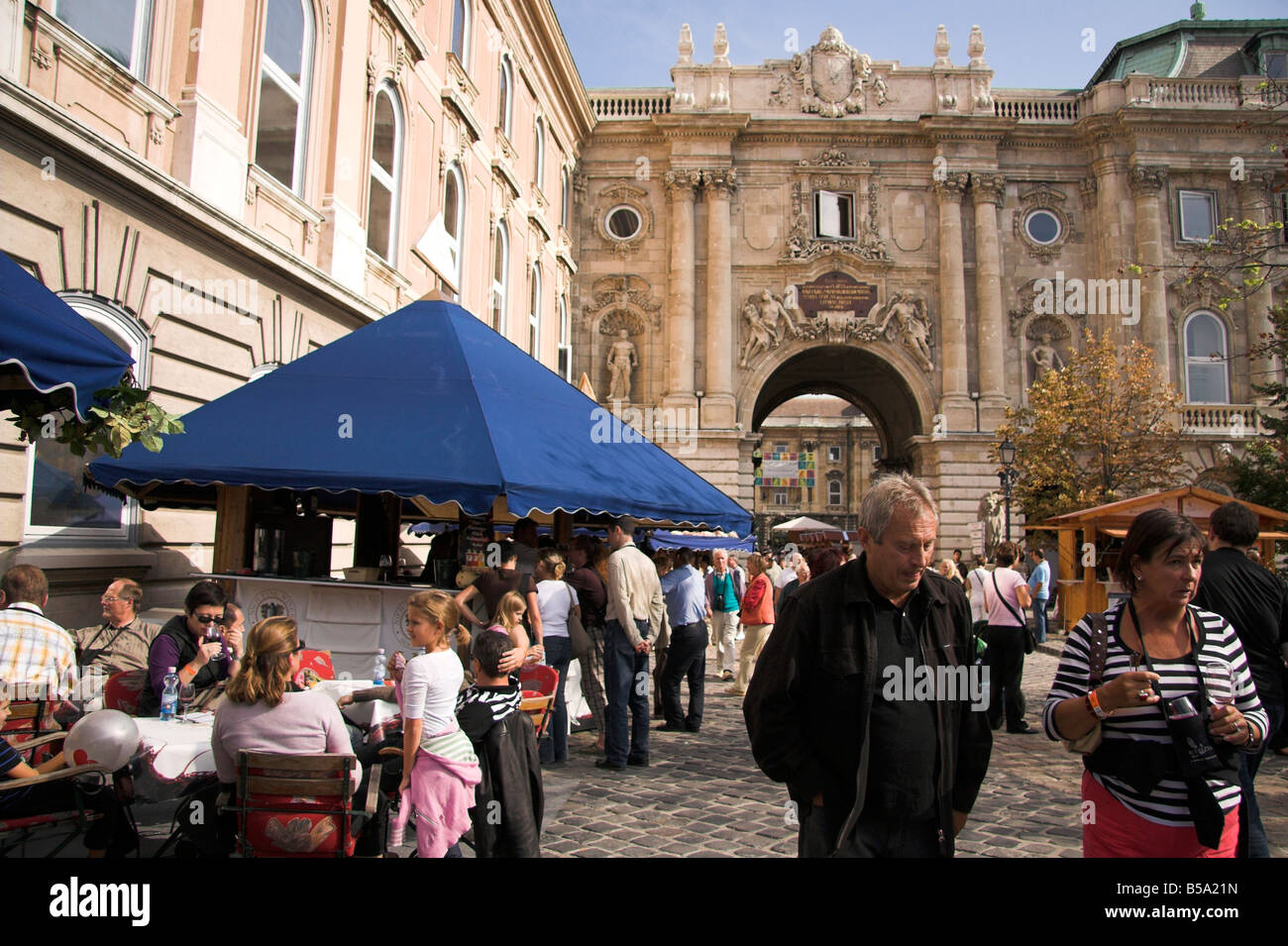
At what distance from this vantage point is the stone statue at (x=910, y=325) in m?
30.1

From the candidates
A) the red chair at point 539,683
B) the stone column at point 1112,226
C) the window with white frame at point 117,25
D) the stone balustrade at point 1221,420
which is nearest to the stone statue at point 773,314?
the stone column at point 1112,226

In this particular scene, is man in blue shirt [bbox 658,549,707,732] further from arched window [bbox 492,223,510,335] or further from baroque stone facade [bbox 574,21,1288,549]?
baroque stone facade [bbox 574,21,1288,549]

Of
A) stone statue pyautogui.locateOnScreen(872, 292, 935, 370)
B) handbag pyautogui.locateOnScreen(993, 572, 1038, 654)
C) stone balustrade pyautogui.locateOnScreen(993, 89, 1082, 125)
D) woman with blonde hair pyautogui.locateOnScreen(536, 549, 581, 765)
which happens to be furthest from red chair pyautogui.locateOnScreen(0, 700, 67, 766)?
stone balustrade pyautogui.locateOnScreen(993, 89, 1082, 125)

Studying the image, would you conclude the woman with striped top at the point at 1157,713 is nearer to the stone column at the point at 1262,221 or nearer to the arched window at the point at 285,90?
the arched window at the point at 285,90

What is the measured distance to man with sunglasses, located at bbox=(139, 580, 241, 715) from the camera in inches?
212

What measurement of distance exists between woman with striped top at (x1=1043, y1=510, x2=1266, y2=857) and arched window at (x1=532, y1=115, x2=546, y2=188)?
24511mm

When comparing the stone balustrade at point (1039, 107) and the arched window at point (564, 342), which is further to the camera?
the stone balustrade at point (1039, 107)

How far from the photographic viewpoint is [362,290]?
14.4 m

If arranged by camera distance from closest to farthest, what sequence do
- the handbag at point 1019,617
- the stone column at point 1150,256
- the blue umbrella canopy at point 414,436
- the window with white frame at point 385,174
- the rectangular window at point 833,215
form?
the blue umbrella canopy at point 414,436 → the handbag at point 1019,617 → the window with white frame at point 385,174 → the stone column at point 1150,256 → the rectangular window at point 833,215

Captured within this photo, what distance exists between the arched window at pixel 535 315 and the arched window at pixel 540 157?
266 cm
